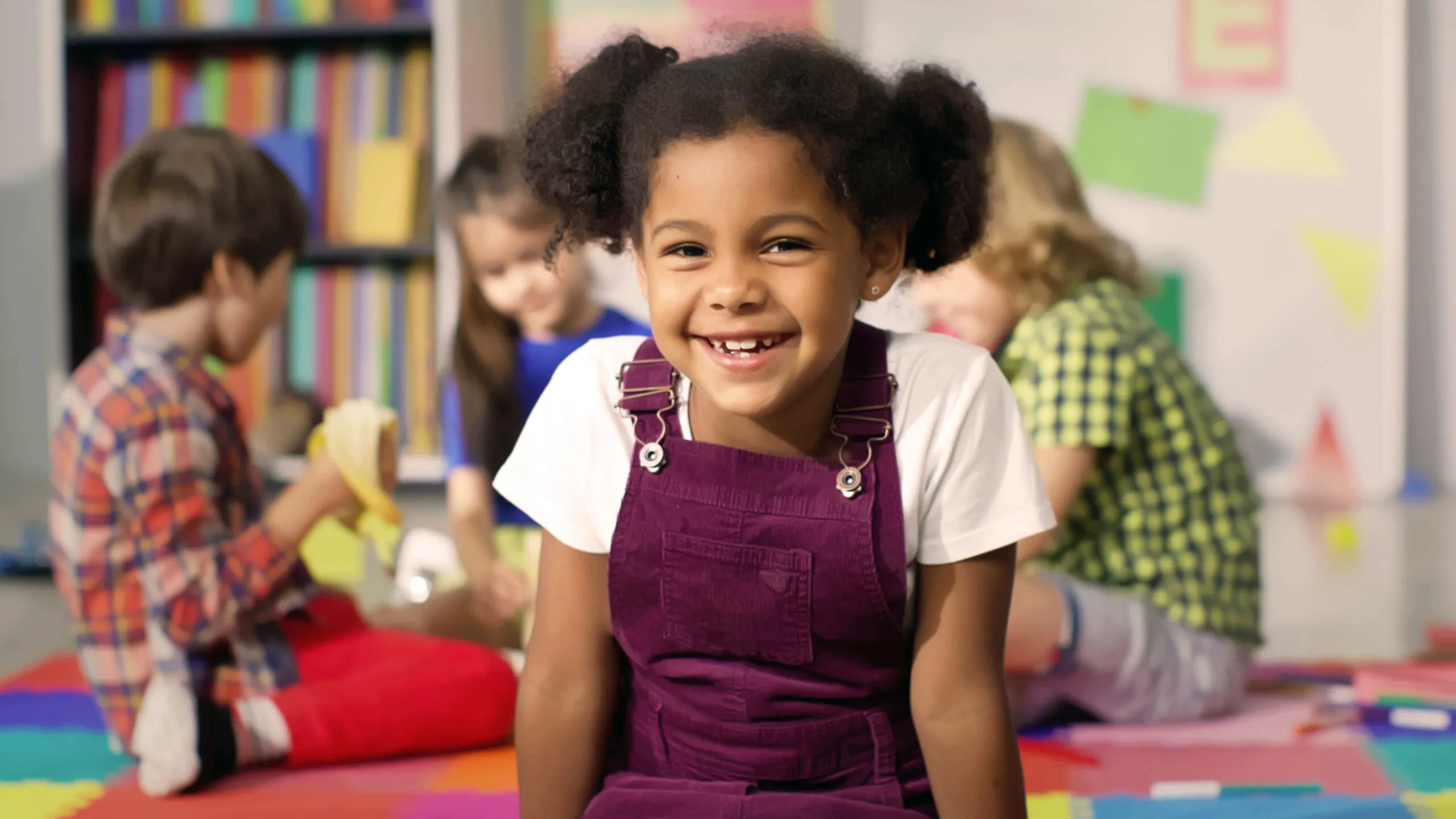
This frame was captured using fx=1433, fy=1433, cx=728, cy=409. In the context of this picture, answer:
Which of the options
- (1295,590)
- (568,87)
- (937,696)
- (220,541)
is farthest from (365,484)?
(1295,590)

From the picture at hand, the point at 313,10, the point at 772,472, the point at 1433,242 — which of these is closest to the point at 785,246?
the point at 772,472

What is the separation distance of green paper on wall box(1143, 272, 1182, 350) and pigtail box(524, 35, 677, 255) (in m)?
2.11

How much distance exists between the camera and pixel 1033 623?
1241 mm

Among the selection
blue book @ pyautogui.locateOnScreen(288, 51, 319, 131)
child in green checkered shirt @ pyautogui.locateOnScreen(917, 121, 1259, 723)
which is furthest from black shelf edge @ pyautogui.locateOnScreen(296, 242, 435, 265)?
child in green checkered shirt @ pyautogui.locateOnScreen(917, 121, 1259, 723)

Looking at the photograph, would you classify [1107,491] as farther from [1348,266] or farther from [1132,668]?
[1348,266]

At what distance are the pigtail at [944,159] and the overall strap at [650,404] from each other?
0.16 m

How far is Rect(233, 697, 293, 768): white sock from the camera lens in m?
1.20

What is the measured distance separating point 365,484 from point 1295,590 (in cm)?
132

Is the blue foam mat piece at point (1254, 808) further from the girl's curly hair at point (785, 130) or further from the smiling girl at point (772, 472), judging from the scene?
the girl's curly hair at point (785, 130)

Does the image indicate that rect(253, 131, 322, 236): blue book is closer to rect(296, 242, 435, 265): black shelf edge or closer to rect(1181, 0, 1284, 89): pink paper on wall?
rect(296, 242, 435, 265): black shelf edge

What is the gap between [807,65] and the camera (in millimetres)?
771

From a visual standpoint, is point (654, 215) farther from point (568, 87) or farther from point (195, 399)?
point (195, 399)

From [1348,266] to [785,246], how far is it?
2.30 meters

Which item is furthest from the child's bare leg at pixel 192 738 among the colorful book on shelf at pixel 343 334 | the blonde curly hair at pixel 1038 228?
the colorful book on shelf at pixel 343 334
